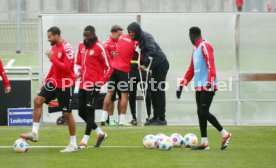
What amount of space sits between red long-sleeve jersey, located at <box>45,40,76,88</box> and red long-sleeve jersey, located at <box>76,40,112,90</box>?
1.70 feet

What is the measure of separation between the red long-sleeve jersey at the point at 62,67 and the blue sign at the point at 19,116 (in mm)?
7690

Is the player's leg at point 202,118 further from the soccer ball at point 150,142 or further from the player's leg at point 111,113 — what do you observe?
the player's leg at point 111,113

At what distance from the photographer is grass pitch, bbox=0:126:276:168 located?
1289 cm

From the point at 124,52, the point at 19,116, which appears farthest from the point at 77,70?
the point at 19,116

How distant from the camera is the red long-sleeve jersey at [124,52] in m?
20.5

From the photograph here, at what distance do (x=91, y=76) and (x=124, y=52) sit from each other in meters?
5.21

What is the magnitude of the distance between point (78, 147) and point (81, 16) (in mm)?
→ 8179

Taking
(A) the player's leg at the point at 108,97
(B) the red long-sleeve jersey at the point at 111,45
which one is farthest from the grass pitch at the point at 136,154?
(B) the red long-sleeve jersey at the point at 111,45

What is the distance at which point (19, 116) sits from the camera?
22.5 m

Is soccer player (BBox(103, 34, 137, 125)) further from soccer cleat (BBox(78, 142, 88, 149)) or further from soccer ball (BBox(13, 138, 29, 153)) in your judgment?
soccer ball (BBox(13, 138, 29, 153))

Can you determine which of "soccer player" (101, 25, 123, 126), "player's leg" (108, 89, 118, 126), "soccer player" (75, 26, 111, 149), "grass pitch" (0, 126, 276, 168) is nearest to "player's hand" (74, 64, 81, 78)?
"soccer player" (75, 26, 111, 149)

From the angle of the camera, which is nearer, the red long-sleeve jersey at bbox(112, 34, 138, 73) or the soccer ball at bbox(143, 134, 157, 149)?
the soccer ball at bbox(143, 134, 157, 149)

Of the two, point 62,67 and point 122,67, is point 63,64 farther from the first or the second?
point 122,67

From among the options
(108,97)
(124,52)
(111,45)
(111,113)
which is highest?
(111,45)
